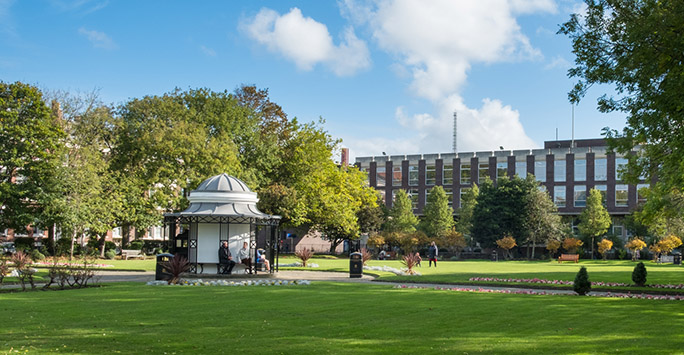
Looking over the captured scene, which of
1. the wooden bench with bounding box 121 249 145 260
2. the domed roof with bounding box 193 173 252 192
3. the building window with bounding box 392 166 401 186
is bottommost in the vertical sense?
the wooden bench with bounding box 121 249 145 260

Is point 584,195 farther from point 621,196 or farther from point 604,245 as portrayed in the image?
point 604,245

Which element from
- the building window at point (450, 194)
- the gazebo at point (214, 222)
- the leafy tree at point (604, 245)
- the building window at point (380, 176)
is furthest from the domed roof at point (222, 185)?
the building window at point (380, 176)

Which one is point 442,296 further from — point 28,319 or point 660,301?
point 28,319

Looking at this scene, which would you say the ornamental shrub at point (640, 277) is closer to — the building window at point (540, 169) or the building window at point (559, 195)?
the building window at point (559, 195)

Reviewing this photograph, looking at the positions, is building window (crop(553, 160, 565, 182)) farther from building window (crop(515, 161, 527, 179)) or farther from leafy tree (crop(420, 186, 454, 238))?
leafy tree (crop(420, 186, 454, 238))

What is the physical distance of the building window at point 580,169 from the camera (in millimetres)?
80375

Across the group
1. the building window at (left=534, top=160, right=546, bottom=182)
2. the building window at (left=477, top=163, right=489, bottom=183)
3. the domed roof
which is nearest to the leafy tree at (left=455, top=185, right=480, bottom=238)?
the building window at (left=477, top=163, right=489, bottom=183)

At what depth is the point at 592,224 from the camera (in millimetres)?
69375

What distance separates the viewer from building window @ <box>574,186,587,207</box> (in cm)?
8006

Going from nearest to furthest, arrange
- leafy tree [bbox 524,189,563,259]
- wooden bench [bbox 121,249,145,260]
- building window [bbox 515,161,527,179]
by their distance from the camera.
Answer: wooden bench [bbox 121,249,145,260], leafy tree [bbox 524,189,563,259], building window [bbox 515,161,527,179]

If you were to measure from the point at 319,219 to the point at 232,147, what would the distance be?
10636mm

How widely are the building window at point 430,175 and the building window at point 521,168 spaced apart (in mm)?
11279

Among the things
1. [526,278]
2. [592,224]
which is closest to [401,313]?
[526,278]

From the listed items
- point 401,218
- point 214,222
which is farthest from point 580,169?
point 214,222
